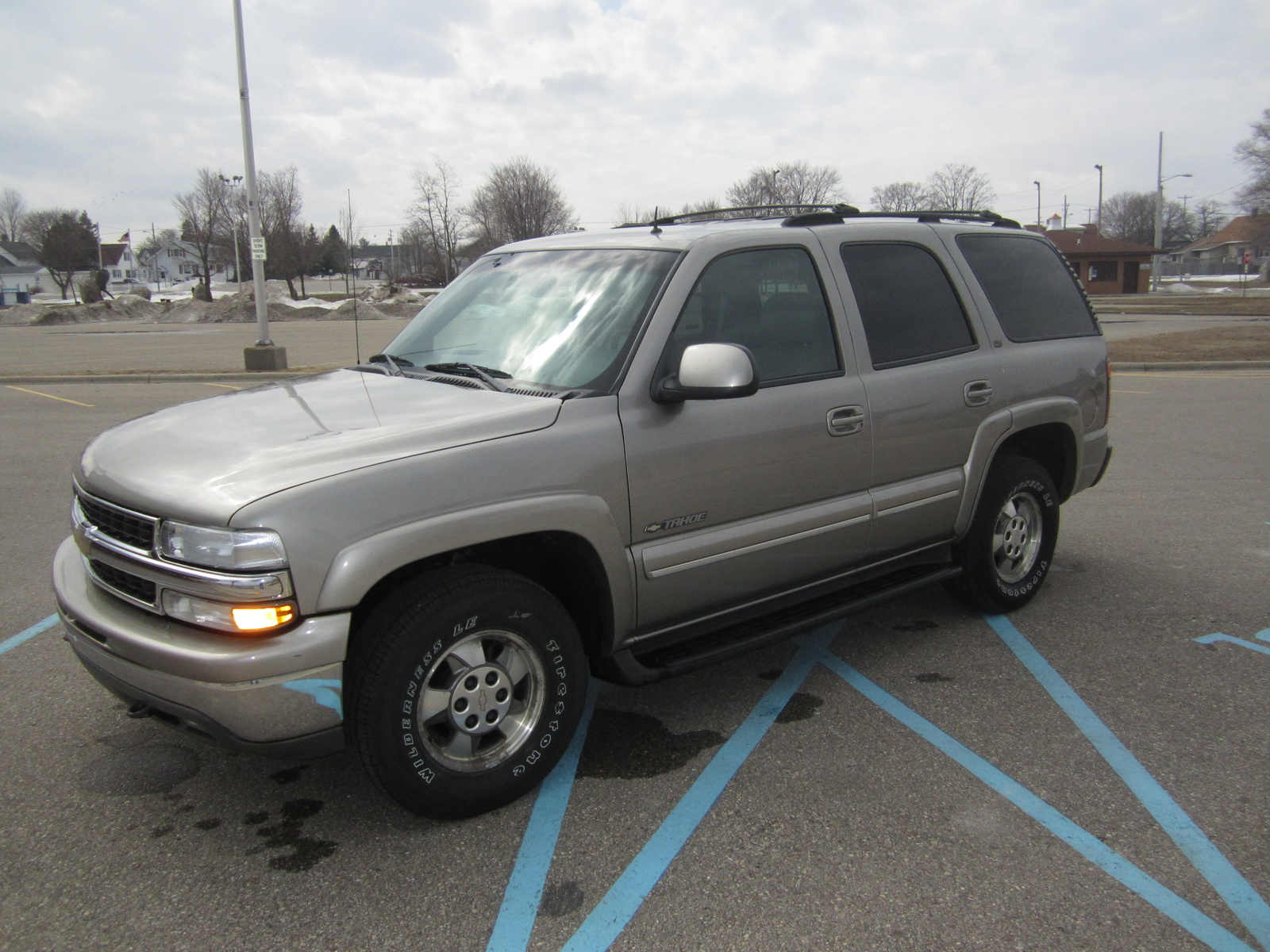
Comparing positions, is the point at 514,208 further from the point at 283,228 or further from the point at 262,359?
the point at 262,359

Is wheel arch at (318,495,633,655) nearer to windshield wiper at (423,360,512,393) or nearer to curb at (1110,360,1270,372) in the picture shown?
windshield wiper at (423,360,512,393)

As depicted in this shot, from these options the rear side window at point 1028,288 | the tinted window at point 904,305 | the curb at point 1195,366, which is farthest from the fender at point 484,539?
the curb at point 1195,366

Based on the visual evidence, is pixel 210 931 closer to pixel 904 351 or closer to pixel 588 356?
pixel 588 356

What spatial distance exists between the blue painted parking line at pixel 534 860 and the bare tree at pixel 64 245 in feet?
301

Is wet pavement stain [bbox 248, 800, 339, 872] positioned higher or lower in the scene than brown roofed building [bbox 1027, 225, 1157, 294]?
lower

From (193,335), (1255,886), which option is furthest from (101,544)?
(193,335)

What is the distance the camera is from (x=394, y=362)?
409 cm

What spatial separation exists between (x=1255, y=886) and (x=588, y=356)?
2560 millimetres

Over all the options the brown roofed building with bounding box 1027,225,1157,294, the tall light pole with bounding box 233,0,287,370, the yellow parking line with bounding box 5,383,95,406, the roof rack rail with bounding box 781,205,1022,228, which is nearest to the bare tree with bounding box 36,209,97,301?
the tall light pole with bounding box 233,0,287,370

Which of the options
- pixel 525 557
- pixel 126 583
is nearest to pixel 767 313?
pixel 525 557

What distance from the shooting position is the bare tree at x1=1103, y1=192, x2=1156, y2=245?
105 meters

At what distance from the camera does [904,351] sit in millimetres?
4176

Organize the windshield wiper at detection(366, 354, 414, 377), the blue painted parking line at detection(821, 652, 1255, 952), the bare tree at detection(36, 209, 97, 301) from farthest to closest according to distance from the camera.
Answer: the bare tree at detection(36, 209, 97, 301), the windshield wiper at detection(366, 354, 414, 377), the blue painted parking line at detection(821, 652, 1255, 952)

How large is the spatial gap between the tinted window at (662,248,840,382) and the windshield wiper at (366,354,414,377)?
3.89 ft
